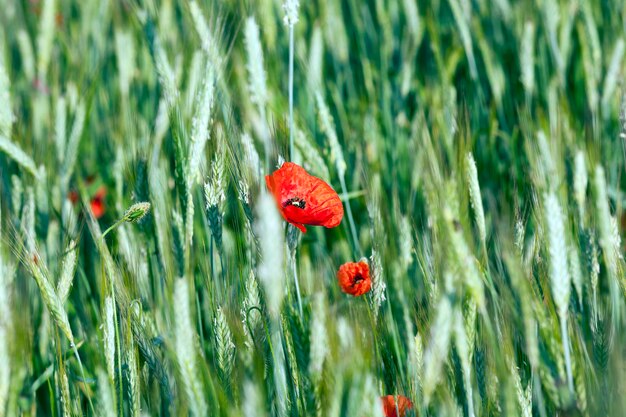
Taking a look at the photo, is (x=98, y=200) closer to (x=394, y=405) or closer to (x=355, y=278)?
(x=355, y=278)

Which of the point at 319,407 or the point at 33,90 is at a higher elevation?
the point at 33,90

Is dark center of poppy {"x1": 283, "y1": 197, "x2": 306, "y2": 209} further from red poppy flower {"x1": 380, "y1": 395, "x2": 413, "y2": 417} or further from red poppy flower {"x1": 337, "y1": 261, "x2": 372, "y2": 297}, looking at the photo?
red poppy flower {"x1": 380, "y1": 395, "x2": 413, "y2": 417}

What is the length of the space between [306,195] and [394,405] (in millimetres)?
335

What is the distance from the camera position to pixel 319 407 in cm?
62

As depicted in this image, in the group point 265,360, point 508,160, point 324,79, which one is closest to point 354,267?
point 265,360

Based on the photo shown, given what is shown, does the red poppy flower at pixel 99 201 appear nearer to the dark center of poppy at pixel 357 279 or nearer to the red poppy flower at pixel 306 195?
the red poppy flower at pixel 306 195

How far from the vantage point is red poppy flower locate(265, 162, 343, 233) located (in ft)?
3.07

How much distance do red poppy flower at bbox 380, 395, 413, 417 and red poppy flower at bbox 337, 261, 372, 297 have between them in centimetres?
13

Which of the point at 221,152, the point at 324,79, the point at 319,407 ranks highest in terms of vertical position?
the point at 324,79

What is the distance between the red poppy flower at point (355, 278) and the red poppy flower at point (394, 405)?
5.1 inches

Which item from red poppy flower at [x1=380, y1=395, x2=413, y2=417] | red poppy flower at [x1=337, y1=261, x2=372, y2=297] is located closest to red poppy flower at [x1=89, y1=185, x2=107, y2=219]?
red poppy flower at [x1=337, y1=261, x2=372, y2=297]

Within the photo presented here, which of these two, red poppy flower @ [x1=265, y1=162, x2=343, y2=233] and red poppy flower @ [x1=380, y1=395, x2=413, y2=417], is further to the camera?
red poppy flower @ [x1=265, y1=162, x2=343, y2=233]

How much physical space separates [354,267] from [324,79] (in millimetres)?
790

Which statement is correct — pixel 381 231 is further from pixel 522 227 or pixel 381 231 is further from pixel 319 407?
pixel 319 407
